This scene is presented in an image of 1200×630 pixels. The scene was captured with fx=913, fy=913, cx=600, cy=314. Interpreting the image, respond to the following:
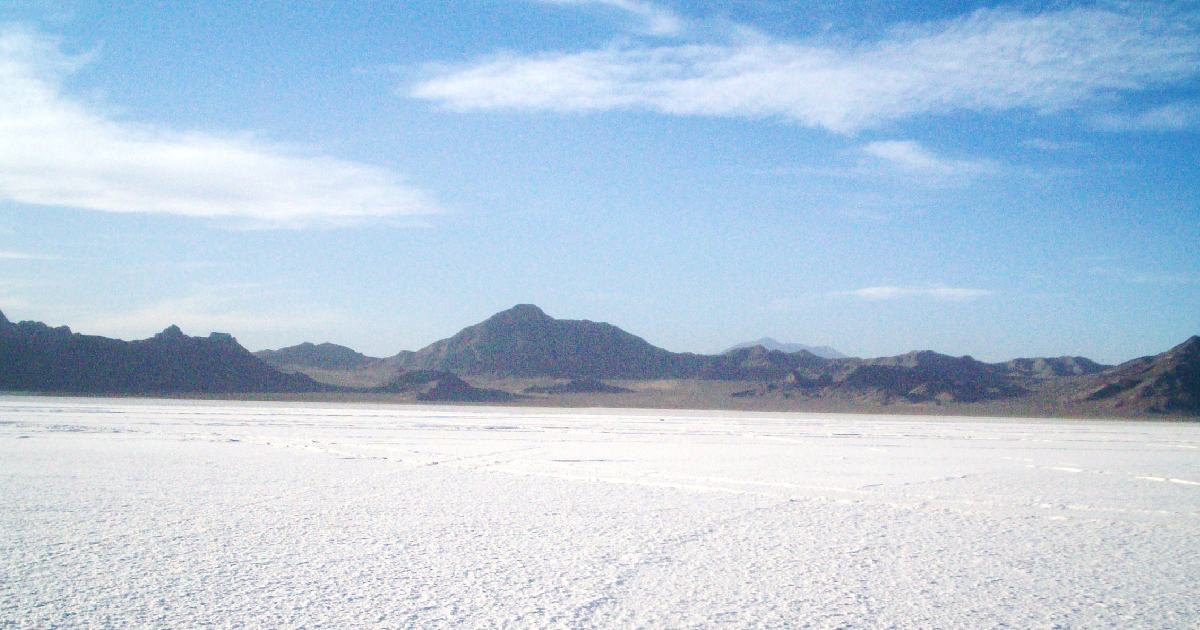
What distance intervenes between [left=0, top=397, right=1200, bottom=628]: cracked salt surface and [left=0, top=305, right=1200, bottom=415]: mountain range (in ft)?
129

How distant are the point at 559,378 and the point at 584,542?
71878 millimetres

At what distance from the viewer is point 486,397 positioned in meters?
57.9

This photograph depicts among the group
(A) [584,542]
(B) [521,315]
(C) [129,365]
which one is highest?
(B) [521,315]

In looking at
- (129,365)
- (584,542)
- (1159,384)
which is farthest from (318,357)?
(584,542)

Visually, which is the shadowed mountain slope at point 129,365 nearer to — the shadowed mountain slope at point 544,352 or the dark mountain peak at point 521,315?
the shadowed mountain slope at point 544,352

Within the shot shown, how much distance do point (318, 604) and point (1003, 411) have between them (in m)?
49.3

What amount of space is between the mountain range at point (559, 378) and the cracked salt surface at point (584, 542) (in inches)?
1546

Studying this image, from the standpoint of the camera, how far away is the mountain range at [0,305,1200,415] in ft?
175

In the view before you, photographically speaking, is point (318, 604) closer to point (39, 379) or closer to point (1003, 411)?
point (1003, 411)

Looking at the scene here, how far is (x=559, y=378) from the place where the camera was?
78.9 meters

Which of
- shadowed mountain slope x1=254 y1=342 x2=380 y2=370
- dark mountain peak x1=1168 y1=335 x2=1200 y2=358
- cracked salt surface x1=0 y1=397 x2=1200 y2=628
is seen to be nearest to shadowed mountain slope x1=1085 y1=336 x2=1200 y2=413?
dark mountain peak x1=1168 y1=335 x2=1200 y2=358

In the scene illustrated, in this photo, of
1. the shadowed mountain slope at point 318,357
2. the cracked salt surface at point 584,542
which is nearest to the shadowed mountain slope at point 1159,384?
the cracked salt surface at point 584,542

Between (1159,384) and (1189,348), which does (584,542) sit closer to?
(1159,384)

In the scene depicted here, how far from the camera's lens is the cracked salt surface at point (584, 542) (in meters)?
5.21
